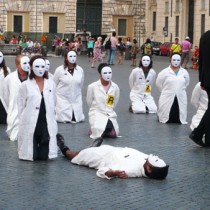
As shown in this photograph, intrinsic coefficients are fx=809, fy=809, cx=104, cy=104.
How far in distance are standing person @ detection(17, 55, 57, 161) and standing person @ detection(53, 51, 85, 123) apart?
463 cm

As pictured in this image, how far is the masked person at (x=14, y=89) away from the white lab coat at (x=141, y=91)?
5.08m

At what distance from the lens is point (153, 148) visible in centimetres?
1233

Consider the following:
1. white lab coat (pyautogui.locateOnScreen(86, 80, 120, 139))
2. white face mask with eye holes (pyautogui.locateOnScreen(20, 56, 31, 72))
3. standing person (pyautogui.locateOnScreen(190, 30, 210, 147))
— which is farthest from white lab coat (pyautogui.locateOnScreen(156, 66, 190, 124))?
white face mask with eye holes (pyautogui.locateOnScreen(20, 56, 31, 72))

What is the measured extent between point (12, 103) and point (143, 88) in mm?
5558

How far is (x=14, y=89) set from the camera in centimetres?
1313

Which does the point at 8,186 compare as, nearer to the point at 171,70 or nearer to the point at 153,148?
the point at 153,148

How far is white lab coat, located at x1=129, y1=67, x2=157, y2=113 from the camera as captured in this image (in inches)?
704

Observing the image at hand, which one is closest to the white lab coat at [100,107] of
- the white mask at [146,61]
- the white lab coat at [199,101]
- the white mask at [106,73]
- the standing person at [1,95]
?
the white mask at [106,73]

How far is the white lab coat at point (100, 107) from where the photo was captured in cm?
1344

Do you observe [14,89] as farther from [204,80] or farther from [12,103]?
[204,80]

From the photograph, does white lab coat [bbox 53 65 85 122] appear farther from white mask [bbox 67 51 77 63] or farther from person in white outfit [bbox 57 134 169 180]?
person in white outfit [bbox 57 134 169 180]

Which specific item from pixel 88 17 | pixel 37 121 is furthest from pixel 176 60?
pixel 88 17

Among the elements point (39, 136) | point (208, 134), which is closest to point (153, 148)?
point (208, 134)

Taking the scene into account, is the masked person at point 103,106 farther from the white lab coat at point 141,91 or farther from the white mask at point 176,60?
the white lab coat at point 141,91
